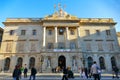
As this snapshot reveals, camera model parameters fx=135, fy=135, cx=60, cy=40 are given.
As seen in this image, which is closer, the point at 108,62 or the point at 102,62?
the point at 108,62

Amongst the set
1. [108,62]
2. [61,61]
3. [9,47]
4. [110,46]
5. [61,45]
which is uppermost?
[61,45]

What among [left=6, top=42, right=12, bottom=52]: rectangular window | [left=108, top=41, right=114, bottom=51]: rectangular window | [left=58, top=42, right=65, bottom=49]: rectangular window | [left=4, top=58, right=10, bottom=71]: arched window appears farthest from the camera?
[left=108, top=41, right=114, bottom=51]: rectangular window

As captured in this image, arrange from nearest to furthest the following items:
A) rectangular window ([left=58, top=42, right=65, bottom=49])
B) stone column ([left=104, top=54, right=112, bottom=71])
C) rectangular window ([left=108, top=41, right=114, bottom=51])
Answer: stone column ([left=104, top=54, right=112, bottom=71]) < rectangular window ([left=58, top=42, right=65, bottom=49]) < rectangular window ([left=108, top=41, right=114, bottom=51])

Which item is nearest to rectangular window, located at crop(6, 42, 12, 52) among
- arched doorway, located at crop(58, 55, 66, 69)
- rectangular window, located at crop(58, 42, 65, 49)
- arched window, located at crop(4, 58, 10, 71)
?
arched window, located at crop(4, 58, 10, 71)

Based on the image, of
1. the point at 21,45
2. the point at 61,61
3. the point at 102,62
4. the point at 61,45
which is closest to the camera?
the point at 61,61

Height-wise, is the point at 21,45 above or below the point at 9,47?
above

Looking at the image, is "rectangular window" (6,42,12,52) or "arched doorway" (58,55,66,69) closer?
"arched doorway" (58,55,66,69)

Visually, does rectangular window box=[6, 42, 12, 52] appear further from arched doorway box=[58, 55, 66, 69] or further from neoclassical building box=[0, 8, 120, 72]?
arched doorway box=[58, 55, 66, 69]

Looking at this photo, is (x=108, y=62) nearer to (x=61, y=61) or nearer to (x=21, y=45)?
(x=61, y=61)

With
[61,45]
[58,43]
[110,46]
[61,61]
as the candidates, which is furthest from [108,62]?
[58,43]

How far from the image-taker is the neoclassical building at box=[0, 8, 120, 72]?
1335 inches

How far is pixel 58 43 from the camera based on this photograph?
35719 millimetres

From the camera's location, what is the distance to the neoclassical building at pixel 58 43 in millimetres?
33906

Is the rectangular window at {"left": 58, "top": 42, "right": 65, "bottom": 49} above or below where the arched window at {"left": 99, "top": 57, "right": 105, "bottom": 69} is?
above
